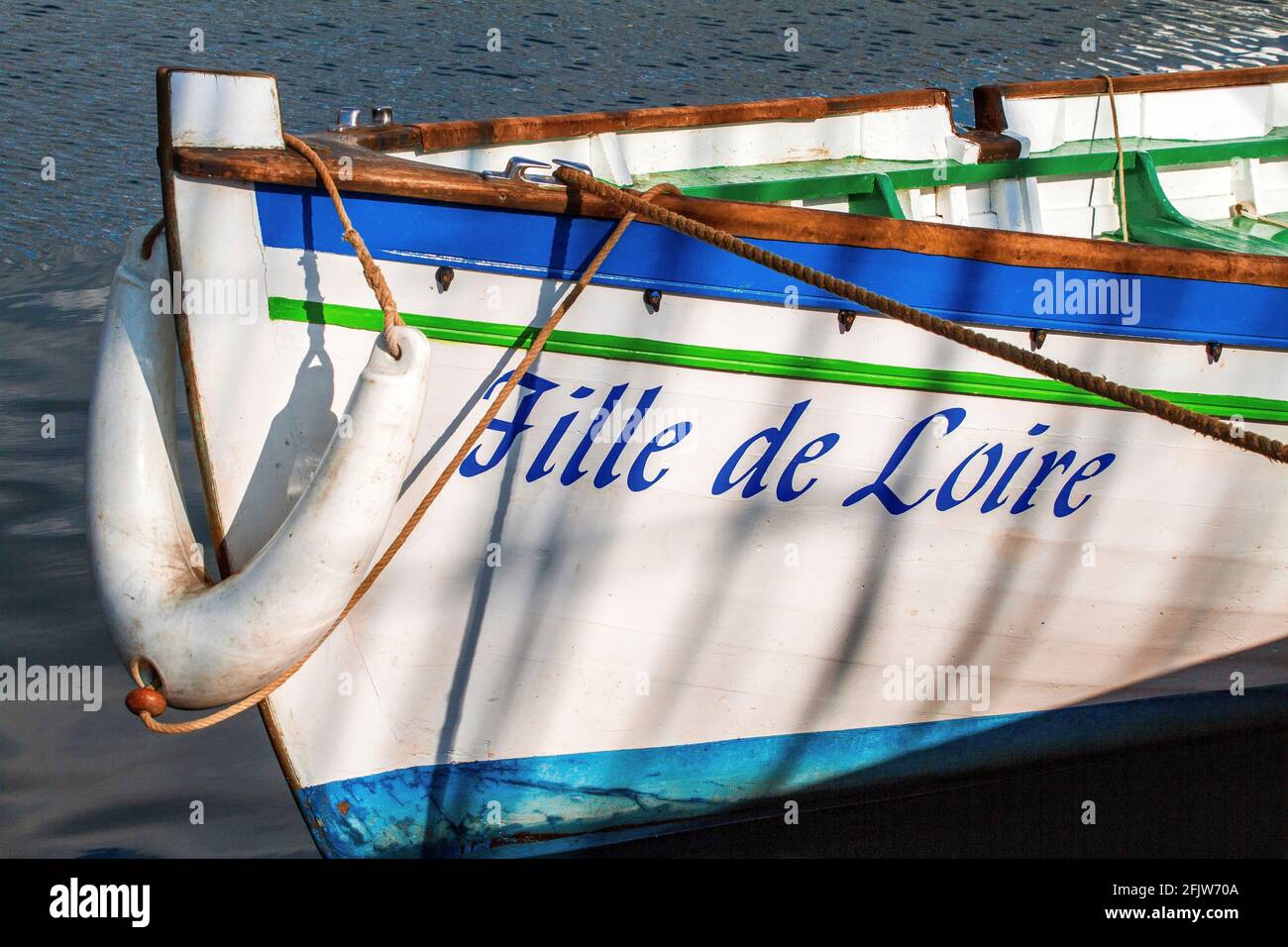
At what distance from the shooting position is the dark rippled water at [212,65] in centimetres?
437

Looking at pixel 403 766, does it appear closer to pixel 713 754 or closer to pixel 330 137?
pixel 713 754

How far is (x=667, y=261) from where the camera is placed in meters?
3.20

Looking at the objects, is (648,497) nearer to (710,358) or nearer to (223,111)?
(710,358)

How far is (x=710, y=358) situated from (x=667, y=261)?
270 mm

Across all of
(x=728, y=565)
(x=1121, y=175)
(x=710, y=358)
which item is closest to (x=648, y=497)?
(x=728, y=565)

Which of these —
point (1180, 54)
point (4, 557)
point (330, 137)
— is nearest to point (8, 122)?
point (4, 557)

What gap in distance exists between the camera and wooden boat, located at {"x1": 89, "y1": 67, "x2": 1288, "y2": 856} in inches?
124

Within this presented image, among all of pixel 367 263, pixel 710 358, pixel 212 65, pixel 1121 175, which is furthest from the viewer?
pixel 212 65

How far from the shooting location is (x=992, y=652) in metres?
3.88

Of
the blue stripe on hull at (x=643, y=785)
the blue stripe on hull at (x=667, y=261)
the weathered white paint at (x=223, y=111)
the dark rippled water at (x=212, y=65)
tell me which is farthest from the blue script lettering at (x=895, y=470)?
the weathered white paint at (x=223, y=111)

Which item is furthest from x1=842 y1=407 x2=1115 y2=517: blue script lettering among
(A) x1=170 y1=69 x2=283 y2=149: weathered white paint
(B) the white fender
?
(A) x1=170 y1=69 x2=283 y2=149: weathered white paint

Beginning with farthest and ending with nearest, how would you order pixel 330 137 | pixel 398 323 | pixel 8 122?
pixel 8 122, pixel 330 137, pixel 398 323

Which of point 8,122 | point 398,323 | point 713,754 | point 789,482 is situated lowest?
point 713,754
